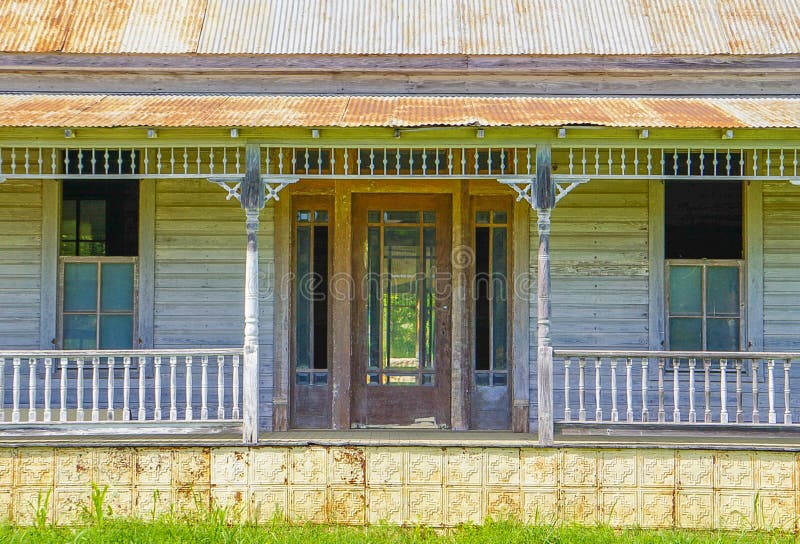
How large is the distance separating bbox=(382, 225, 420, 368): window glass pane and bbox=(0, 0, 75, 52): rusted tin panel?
4.13 meters

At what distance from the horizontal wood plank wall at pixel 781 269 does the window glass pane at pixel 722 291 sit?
301 millimetres

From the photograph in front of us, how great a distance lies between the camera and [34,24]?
9.69 m

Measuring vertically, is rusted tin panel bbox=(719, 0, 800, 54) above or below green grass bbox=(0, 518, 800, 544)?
above

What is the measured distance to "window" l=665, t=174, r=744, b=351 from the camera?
9.20 m

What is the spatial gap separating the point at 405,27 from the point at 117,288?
4.21m

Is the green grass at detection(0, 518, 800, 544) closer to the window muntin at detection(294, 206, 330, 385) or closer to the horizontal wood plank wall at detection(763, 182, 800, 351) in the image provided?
the window muntin at detection(294, 206, 330, 385)

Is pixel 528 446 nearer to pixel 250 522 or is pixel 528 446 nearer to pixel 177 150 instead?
pixel 250 522

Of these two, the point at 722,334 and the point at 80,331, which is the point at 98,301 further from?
the point at 722,334

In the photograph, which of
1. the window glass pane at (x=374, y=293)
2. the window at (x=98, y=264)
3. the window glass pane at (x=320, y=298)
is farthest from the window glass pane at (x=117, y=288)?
the window glass pane at (x=374, y=293)

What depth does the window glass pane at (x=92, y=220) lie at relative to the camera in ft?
30.6

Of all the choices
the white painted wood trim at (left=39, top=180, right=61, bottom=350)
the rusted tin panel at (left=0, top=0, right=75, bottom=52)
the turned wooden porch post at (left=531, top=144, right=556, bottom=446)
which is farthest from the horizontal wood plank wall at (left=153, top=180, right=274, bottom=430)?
the turned wooden porch post at (left=531, top=144, right=556, bottom=446)

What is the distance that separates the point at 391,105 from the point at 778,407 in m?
4.96

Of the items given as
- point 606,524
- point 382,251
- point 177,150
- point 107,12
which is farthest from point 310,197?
point 606,524

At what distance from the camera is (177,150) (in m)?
9.44
